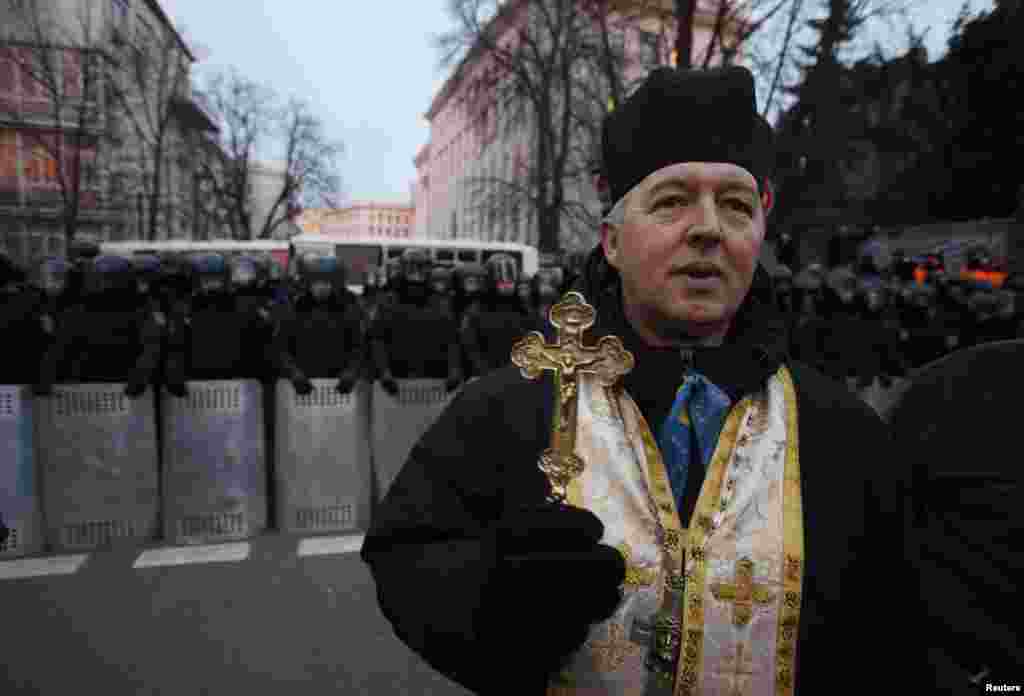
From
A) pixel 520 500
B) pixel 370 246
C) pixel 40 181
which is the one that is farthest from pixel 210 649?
pixel 40 181

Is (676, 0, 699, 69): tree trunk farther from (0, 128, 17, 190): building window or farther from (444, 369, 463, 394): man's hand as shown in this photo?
(0, 128, 17, 190): building window

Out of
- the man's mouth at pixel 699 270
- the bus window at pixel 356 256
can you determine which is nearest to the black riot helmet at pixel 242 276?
the man's mouth at pixel 699 270

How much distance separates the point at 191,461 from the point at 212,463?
152 mm

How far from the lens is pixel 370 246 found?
951 inches

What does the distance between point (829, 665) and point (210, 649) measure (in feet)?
10.7

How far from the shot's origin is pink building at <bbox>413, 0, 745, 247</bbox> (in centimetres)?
1784

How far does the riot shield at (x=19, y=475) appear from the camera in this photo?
4812mm

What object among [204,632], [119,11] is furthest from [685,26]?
[119,11]

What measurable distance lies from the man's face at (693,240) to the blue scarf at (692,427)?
0.13 m

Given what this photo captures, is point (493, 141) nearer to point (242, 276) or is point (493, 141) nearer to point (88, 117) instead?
point (88, 117)

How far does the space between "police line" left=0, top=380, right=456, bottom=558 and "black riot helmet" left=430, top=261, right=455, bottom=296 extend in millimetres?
2011

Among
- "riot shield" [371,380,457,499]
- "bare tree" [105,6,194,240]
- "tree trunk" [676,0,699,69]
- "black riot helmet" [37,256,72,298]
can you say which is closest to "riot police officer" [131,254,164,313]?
"black riot helmet" [37,256,72,298]

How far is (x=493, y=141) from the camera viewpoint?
105 ft

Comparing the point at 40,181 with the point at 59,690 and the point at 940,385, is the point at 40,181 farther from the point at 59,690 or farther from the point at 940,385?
the point at 940,385
